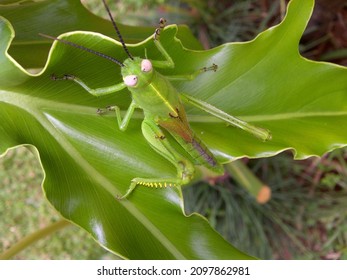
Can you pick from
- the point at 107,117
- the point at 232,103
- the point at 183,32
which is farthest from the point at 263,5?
the point at 107,117

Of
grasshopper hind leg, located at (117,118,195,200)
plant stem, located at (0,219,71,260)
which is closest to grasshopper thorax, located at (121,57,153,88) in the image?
grasshopper hind leg, located at (117,118,195,200)

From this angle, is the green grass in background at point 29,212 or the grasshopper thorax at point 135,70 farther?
the green grass in background at point 29,212

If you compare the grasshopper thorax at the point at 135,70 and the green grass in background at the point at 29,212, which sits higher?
the green grass in background at the point at 29,212

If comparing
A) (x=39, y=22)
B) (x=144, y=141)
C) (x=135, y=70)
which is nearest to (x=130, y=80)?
(x=135, y=70)

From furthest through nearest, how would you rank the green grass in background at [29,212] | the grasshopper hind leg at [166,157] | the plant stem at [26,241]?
the green grass in background at [29,212]
the plant stem at [26,241]
the grasshopper hind leg at [166,157]

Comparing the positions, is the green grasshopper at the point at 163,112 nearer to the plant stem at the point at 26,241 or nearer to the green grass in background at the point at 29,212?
the plant stem at the point at 26,241

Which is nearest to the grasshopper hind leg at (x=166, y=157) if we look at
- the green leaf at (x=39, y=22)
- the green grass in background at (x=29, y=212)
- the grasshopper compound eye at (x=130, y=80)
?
the grasshopper compound eye at (x=130, y=80)
